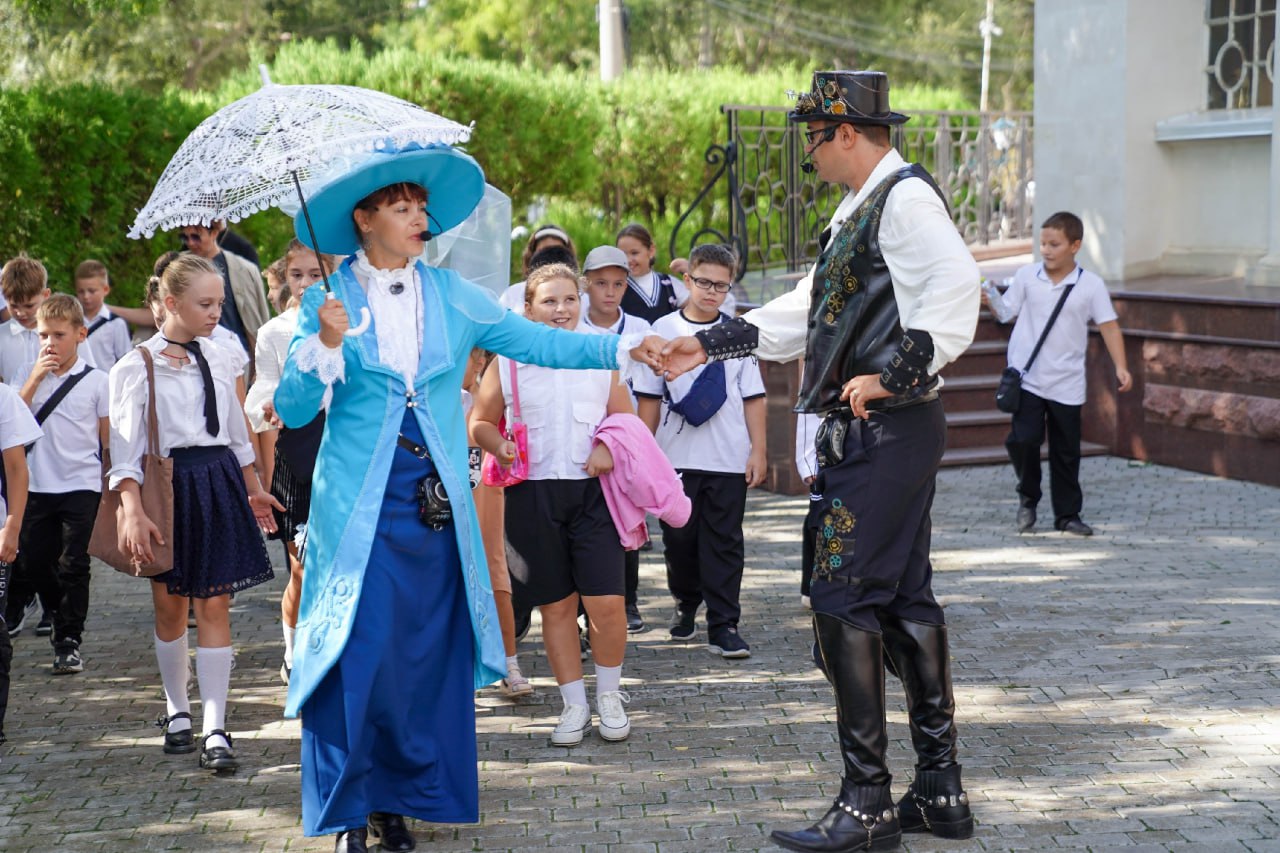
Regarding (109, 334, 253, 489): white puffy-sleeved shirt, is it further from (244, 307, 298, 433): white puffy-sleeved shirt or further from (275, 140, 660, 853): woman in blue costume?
(275, 140, 660, 853): woman in blue costume

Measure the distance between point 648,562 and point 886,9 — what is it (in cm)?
4561

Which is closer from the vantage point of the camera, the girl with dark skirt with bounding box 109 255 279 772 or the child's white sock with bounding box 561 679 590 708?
the girl with dark skirt with bounding box 109 255 279 772

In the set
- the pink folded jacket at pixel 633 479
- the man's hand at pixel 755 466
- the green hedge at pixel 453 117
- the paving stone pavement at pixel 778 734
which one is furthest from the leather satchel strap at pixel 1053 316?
the green hedge at pixel 453 117

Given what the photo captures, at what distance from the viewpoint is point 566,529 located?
594 cm

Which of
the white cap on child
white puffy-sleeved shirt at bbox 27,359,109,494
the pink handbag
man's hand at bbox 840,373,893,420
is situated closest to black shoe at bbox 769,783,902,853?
man's hand at bbox 840,373,893,420

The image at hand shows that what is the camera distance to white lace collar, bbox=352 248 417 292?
15.5 feet

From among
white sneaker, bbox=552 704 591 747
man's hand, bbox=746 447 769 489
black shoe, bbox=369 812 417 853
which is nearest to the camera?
black shoe, bbox=369 812 417 853

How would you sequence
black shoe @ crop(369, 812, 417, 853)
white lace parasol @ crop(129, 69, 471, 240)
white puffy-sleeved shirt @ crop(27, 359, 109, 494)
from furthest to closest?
white puffy-sleeved shirt @ crop(27, 359, 109, 494), black shoe @ crop(369, 812, 417, 853), white lace parasol @ crop(129, 69, 471, 240)

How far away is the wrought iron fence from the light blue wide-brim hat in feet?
26.5

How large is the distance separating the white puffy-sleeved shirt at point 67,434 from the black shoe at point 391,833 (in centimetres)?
304

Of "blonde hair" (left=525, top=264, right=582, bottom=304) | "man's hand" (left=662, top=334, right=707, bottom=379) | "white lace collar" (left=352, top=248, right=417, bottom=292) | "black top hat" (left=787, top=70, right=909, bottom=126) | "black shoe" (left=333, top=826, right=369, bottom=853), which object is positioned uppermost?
"black top hat" (left=787, top=70, right=909, bottom=126)

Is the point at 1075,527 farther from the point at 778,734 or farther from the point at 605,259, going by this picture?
the point at 778,734

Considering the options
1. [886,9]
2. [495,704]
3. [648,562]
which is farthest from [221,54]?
[495,704]

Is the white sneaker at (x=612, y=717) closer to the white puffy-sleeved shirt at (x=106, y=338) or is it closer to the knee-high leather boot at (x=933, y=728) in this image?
the knee-high leather boot at (x=933, y=728)
